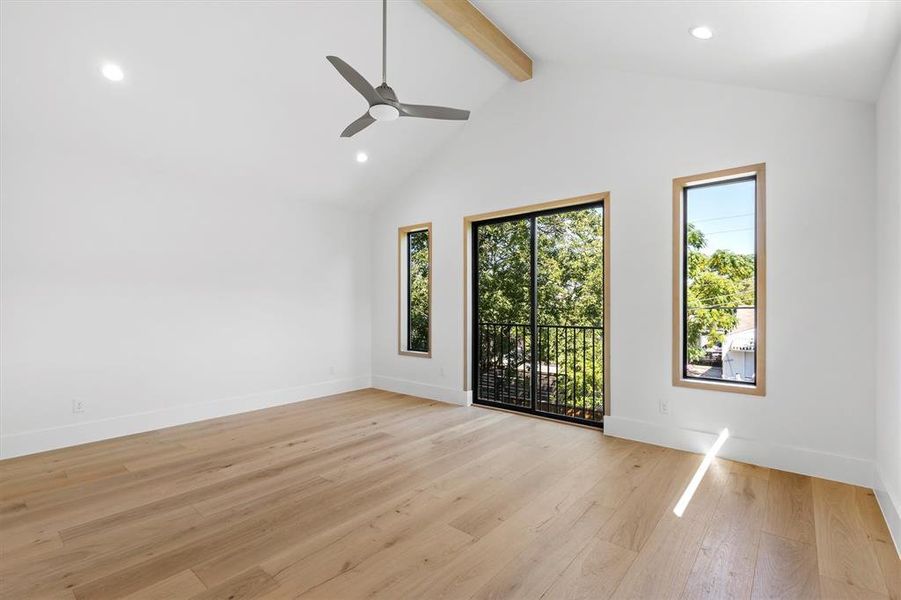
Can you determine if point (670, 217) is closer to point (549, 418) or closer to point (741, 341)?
point (741, 341)

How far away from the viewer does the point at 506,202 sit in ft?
16.4

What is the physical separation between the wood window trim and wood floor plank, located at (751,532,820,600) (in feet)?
6.34

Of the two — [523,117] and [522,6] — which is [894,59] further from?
[523,117]

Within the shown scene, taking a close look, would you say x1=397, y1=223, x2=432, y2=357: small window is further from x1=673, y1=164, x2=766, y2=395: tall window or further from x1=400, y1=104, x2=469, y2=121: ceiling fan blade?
x1=673, y1=164, x2=766, y2=395: tall window

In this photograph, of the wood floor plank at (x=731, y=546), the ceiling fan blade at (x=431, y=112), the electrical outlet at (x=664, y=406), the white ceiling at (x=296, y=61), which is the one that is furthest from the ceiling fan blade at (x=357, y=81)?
the electrical outlet at (x=664, y=406)

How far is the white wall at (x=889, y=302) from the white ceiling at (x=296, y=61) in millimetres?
305

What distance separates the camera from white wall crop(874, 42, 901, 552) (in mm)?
2344

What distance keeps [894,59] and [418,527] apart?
370cm

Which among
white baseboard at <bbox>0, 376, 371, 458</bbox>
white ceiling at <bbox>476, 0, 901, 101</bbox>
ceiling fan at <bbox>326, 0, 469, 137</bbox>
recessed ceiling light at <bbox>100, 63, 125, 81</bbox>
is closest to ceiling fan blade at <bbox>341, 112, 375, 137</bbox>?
ceiling fan at <bbox>326, 0, 469, 137</bbox>

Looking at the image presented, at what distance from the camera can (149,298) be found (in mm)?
4445

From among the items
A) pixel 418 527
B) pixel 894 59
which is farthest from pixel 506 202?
pixel 418 527

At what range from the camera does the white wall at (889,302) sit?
2.34m

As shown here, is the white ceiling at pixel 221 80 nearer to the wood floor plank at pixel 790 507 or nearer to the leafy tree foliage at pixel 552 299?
the leafy tree foliage at pixel 552 299

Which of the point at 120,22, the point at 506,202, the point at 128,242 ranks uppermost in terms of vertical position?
the point at 120,22
